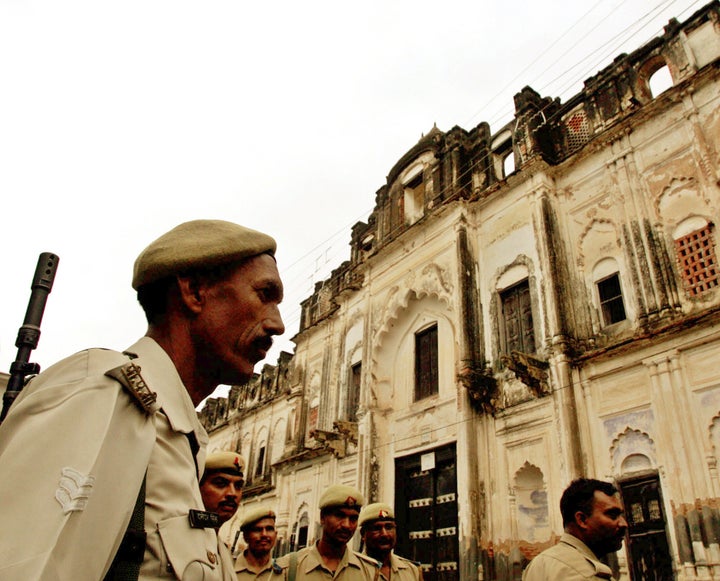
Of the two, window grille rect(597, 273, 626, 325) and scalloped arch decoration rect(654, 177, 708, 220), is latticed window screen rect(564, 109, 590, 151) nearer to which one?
scalloped arch decoration rect(654, 177, 708, 220)

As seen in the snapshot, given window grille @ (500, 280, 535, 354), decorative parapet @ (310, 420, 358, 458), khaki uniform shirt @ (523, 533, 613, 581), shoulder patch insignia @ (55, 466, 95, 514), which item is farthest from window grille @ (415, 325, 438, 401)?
shoulder patch insignia @ (55, 466, 95, 514)

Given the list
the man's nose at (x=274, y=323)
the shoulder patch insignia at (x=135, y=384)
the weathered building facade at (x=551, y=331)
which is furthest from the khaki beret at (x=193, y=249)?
the weathered building facade at (x=551, y=331)

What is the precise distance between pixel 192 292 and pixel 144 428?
413mm

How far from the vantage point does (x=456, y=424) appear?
1043 cm

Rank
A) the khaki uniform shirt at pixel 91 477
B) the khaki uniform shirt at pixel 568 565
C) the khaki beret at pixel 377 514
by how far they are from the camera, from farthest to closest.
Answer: the khaki beret at pixel 377 514 < the khaki uniform shirt at pixel 568 565 < the khaki uniform shirt at pixel 91 477

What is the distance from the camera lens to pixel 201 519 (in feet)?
3.10

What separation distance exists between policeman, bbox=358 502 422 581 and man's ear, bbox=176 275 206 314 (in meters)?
3.90

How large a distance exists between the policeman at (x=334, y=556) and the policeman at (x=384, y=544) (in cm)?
28

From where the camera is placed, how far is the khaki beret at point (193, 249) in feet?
3.88

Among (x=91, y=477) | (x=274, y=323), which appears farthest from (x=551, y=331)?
(x=91, y=477)

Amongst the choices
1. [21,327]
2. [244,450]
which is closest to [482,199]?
[21,327]

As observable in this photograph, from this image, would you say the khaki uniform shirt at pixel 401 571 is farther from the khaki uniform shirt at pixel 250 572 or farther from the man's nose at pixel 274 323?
the man's nose at pixel 274 323

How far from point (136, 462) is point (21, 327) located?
2053 millimetres

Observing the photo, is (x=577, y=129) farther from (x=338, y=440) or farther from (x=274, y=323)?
(x=274, y=323)
